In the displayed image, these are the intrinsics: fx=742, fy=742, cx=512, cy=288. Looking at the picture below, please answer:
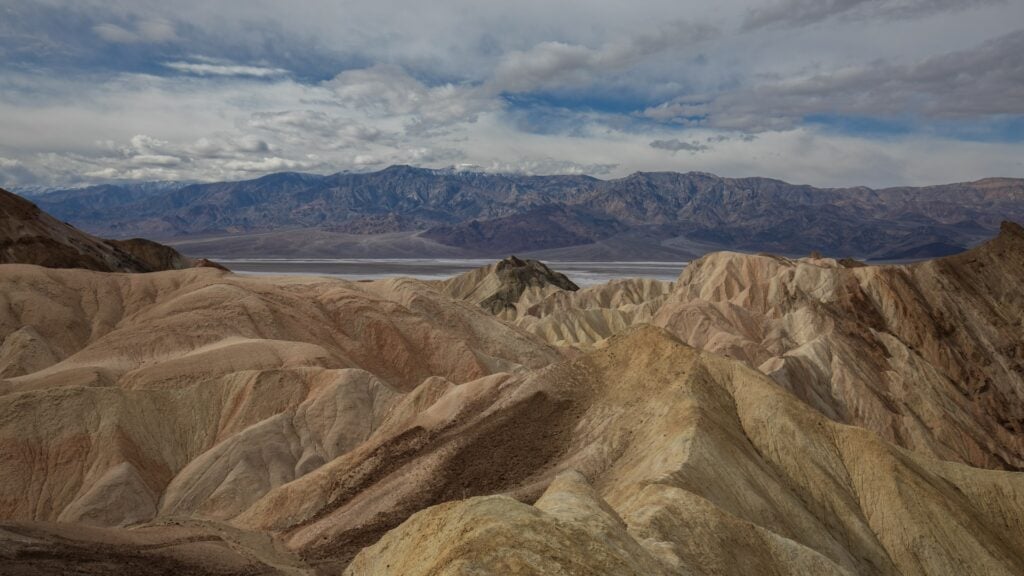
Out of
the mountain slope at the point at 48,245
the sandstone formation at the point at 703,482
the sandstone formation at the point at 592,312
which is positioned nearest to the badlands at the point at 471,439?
the sandstone formation at the point at 703,482

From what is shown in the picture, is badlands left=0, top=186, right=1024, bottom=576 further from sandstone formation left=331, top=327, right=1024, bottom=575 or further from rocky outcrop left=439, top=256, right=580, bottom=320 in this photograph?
rocky outcrop left=439, top=256, right=580, bottom=320

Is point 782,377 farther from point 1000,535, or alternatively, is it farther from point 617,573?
point 617,573

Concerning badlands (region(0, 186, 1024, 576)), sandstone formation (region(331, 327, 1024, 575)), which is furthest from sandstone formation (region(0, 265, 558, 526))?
sandstone formation (region(331, 327, 1024, 575))

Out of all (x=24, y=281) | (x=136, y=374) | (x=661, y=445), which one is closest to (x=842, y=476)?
(x=661, y=445)

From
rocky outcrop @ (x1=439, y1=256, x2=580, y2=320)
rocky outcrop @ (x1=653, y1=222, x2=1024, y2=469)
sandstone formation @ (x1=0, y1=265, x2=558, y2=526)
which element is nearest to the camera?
sandstone formation @ (x1=0, y1=265, x2=558, y2=526)

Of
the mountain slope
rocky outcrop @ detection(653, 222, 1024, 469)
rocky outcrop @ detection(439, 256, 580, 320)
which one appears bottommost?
rocky outcrop @ detection(439, 256, 580, 320)
